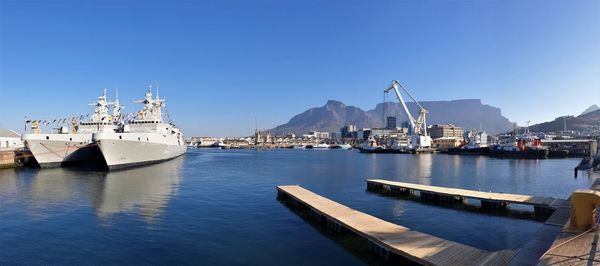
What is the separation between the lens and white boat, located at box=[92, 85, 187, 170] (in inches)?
1992

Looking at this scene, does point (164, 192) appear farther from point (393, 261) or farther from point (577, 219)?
point (577, 219)

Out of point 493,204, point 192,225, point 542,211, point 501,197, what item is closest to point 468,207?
point 493,204

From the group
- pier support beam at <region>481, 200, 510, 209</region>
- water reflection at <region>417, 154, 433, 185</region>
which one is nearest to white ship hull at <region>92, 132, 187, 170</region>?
water reflection at <region>417, 154, 433, 185</region>

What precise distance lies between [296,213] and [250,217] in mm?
3629

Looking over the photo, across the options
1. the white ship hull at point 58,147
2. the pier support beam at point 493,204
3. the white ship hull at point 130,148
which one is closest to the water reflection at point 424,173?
the pier support beam at point 493,204

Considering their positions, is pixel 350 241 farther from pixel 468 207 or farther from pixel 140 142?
pixel 140 142

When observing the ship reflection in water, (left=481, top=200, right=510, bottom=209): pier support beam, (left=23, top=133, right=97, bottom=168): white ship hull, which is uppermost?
(left=23, top=133, right=97, bottom=168): white ship hull

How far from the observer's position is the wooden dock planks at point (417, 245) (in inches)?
506

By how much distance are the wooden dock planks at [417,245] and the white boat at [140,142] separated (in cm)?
4053

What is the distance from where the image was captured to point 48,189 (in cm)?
3444

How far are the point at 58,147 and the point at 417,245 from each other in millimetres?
58836

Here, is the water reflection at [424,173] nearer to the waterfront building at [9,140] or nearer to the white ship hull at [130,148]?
the white ship hull at [130,148]

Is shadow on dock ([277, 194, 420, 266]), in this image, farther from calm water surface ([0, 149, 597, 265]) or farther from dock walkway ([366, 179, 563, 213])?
dock walkway ([366, 179, 563, 213])

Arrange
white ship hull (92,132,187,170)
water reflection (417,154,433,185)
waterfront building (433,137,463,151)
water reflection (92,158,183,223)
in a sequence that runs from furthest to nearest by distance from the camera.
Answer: waterfront building (433,137,463,151), white ship hull (92,132,187,170), water reflection (417,154,433,185), water reflection (92,158,183,223)
